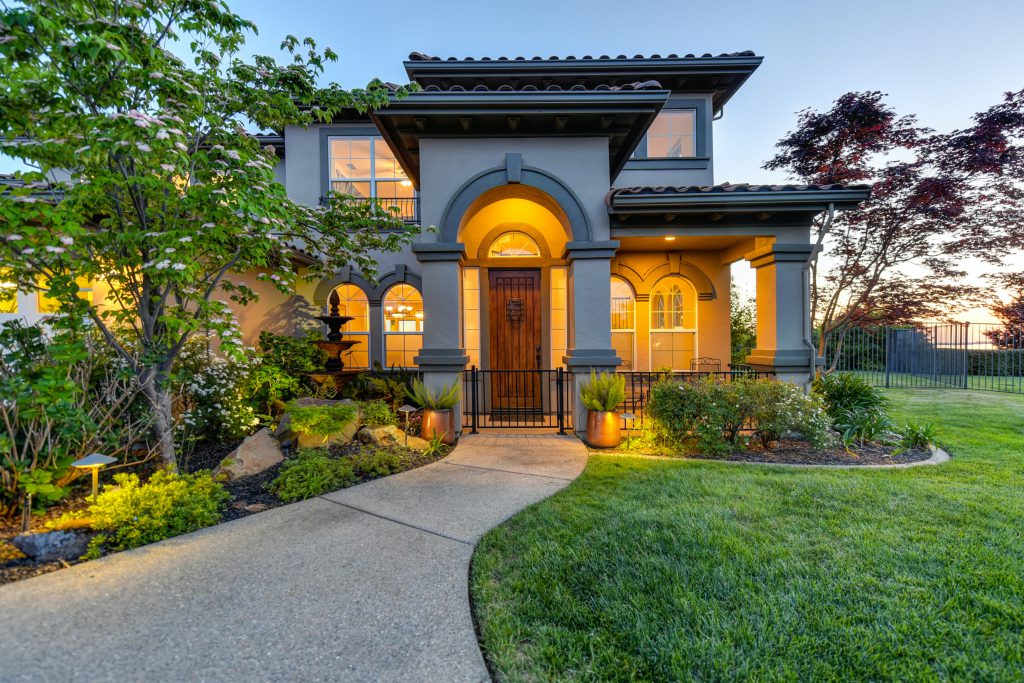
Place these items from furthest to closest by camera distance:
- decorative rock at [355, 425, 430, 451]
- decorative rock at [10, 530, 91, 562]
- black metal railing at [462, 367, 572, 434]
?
black metal railing at [462, 367, 572, 434] → decorative rock at [355, 425, 430, 451] → decorative rock at [10, 530, 91, 562]

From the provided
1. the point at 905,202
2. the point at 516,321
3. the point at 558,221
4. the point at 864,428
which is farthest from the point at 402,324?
the point at 905,202

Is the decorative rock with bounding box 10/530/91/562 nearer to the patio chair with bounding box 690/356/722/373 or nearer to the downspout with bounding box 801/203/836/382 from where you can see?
the downspout with bounding box 801/203/836/382

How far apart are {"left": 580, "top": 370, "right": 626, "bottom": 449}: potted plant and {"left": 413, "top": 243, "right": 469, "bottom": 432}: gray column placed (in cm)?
199

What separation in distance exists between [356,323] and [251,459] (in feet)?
16.1

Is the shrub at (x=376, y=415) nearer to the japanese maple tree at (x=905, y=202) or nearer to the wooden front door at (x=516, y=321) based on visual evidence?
the wooden front door at (x=516, y=321)

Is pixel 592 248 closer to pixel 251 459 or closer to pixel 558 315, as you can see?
pixel 558 315

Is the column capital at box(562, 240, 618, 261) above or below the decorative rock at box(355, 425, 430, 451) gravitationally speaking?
above

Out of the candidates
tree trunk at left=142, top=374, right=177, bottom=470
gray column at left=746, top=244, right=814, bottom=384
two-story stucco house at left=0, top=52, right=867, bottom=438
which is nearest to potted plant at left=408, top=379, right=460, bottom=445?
two-story stucco house at left=0, top=52, right=867, bottom=438

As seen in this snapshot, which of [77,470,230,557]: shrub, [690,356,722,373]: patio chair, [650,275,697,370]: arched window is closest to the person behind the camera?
[77,470,230,557]: shrub

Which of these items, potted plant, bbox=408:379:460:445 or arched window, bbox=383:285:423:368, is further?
arched window, bbox=383:285:423:368

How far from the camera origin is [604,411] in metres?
5.55

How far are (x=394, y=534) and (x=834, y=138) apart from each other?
12.5m

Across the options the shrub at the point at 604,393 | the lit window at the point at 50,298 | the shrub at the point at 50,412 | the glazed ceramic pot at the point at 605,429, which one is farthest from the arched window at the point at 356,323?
the glazed ceramic pot at the point at 605,429

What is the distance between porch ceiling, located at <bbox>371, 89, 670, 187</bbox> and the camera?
5547 mm
